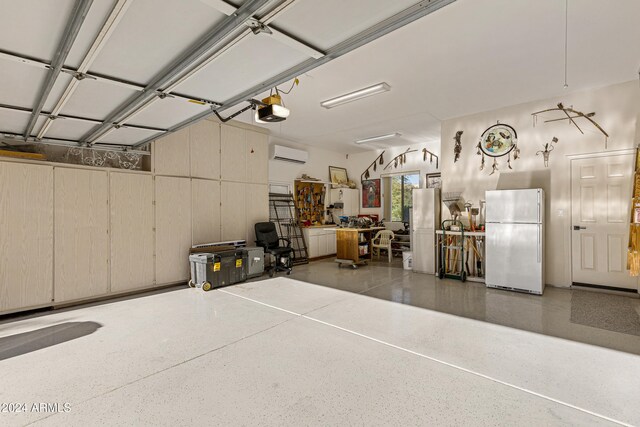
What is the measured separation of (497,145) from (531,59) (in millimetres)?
2171

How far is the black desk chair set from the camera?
245 inches

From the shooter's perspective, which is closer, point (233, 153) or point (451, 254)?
point (451, 254)

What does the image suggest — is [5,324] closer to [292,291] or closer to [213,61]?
[292,291]

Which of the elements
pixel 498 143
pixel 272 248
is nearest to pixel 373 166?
pixel 498 143

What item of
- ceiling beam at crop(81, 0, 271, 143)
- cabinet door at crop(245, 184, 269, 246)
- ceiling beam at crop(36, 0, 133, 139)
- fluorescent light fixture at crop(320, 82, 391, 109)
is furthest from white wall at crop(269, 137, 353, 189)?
ceiling beam at crop(36, 0, 133, 139)

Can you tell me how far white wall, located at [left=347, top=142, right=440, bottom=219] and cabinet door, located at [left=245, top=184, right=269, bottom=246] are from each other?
12.1 feet

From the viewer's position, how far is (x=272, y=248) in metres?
6.32

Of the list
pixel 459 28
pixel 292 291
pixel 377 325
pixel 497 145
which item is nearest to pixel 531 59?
pixel 459 28

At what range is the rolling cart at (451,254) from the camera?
582cm

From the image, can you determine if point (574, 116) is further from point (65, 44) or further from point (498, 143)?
point (65, 44)

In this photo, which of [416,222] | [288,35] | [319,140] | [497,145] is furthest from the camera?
[319,140]

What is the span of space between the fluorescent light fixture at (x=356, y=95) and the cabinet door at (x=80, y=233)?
386cm

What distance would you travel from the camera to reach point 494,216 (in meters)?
5.14

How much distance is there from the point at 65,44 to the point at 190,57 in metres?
0.76
